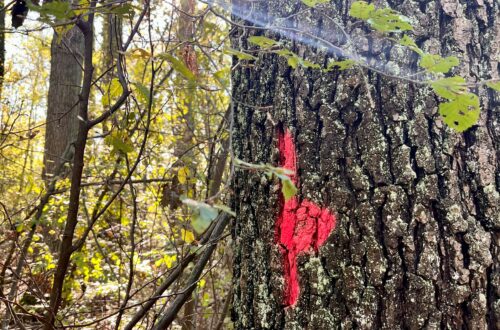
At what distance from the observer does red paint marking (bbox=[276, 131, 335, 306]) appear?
1079 millimetres

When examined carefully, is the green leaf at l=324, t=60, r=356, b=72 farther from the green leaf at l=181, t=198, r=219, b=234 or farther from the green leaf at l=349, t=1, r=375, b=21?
the green leaf at l=181, t=198, r=219, b=234

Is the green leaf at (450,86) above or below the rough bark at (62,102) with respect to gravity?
below

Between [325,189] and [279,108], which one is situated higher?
[279,108]

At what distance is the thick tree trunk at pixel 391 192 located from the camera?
980mm

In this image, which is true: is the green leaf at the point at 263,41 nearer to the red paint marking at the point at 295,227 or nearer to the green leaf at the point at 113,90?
the red paint marking at the point at 295,227

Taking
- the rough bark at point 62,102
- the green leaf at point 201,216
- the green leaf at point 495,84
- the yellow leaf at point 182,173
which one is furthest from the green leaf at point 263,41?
the rough bark at point 62,102

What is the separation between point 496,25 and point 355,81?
1.34ft

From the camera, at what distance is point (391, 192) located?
102cm

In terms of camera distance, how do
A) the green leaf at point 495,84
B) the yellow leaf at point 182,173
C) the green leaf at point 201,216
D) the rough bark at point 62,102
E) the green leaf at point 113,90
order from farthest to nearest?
the rough bark at point 62,102, the yellow leaf at point 182,173, the green leaf at point 113,90, the green leaf at point 495,84, the green leaf at point 201,216

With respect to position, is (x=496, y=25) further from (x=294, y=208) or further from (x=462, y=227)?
(x=294, y=208)

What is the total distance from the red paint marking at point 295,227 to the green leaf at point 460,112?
353 millimetres

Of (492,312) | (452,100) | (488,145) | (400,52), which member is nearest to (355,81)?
(400,52)

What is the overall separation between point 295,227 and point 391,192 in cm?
26

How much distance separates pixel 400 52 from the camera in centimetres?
108
